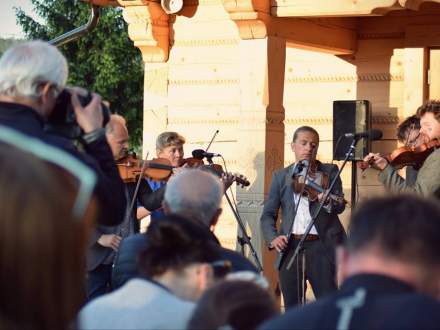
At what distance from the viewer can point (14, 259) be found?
1.59 m

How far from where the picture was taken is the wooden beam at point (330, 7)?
9.98m

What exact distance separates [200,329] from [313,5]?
7756 millimetres

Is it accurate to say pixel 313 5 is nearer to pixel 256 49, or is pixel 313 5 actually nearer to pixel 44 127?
pixel 256 49

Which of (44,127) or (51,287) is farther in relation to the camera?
(44,127)

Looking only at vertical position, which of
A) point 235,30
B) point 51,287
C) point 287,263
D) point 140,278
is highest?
point 235,30

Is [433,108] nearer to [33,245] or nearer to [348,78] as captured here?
[348,78]

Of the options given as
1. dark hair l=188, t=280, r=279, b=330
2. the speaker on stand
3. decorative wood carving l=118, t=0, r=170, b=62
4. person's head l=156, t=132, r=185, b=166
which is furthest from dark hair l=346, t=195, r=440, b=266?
decorative wood carving l=118, t=0, r=170, b=62

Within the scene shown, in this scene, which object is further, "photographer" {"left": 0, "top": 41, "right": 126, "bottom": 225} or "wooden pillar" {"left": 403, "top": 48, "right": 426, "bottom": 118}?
"wooden pillar" {"left": 403, "top": 48, "right": 426, "bottom": 118}

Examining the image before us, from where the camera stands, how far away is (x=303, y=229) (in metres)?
9.50

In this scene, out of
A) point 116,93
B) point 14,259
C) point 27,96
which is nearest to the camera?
point 14,259

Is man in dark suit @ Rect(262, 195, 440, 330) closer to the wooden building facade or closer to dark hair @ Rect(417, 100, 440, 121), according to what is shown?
dark hair @ Rect(417, 100, 440, 121)

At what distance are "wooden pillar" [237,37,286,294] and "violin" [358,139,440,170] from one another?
1.83 meters

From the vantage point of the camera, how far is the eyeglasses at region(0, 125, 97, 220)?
1.76 meters

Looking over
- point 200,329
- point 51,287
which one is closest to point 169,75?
point 200,329
